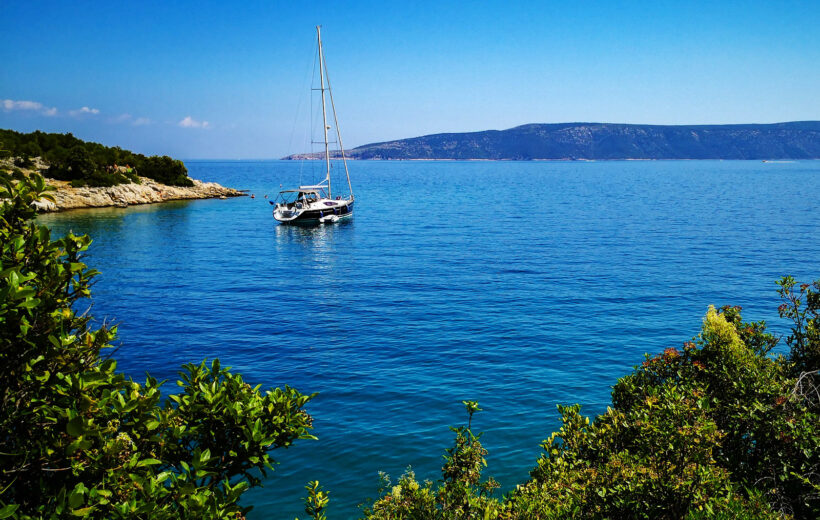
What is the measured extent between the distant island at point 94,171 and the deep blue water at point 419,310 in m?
11.8

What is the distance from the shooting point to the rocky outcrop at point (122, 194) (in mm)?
79125

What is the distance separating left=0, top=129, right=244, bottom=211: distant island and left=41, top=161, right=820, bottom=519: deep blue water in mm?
11850

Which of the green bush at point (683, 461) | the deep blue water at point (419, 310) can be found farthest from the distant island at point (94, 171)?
the green bush at point (683, 461)

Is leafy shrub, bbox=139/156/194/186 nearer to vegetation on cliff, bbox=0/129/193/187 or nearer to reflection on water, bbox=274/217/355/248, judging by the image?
vegetation on cliff, bbox=0/129/193/187

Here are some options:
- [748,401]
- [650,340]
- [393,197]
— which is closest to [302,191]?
[393,197]

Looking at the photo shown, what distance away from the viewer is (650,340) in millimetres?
27391

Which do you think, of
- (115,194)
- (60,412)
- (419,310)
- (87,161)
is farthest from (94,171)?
(60,412)

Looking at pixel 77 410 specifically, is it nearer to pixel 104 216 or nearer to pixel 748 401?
pixel 748 401

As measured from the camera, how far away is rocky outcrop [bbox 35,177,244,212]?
79.1m

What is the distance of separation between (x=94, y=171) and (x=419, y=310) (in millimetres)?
77340

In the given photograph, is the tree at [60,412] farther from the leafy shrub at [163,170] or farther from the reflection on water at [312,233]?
the leafy shrub at [163,170]

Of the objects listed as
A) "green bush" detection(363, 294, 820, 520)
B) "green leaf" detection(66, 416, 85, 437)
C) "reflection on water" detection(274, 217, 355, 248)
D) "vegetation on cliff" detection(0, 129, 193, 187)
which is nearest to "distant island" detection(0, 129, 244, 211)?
"vegetation on cliff" detection(0, 129, 193, 187)

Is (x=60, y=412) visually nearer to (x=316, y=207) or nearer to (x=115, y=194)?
(x=316, y=207)

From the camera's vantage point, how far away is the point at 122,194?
296 feet
